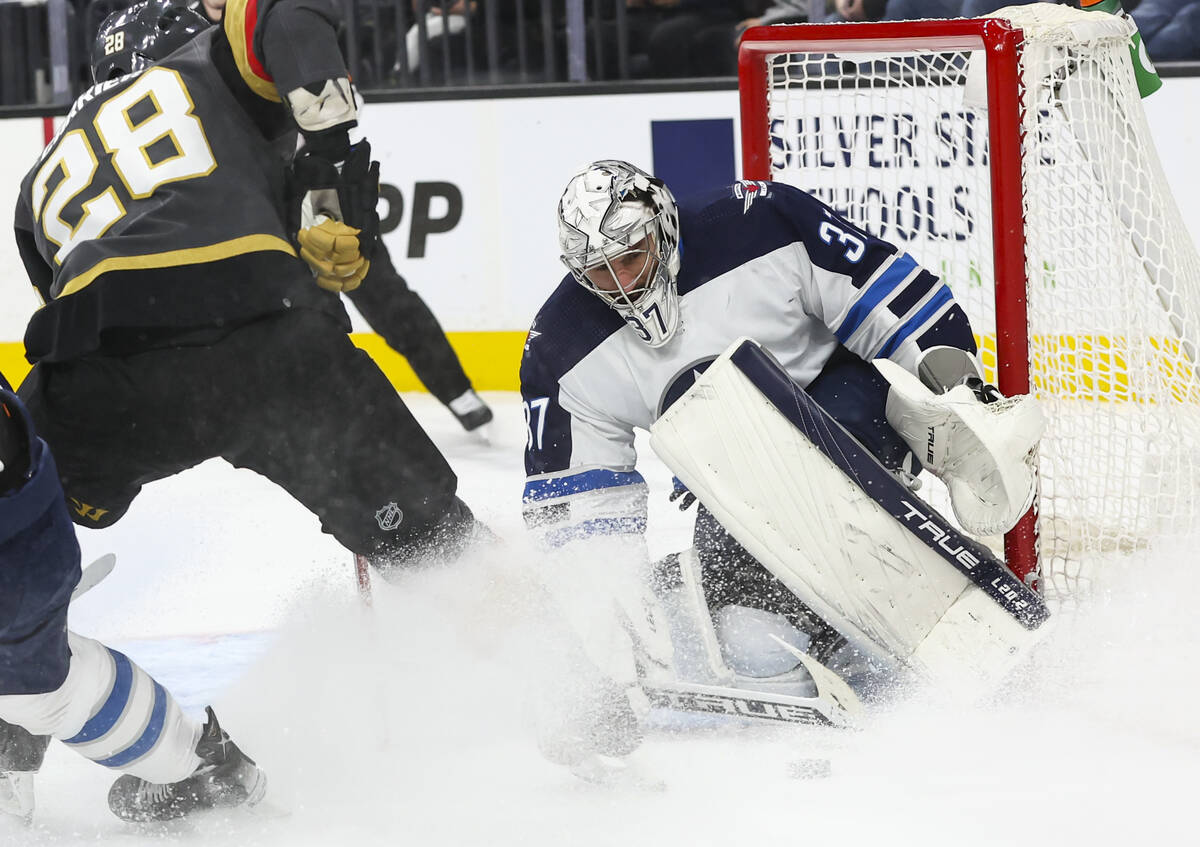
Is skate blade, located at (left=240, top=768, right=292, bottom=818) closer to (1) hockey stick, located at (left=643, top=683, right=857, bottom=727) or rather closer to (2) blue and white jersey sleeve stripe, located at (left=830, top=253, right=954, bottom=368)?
(1) hockey stick, located at (left=643, top=683, right=857, bottom=727)

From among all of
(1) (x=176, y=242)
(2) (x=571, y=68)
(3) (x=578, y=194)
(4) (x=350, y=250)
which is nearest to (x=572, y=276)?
(3) (x=578, y=194)

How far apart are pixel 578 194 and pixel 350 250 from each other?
418mm

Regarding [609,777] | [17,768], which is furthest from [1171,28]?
[17,768]

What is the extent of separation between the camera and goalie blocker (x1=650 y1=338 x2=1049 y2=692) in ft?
7.18

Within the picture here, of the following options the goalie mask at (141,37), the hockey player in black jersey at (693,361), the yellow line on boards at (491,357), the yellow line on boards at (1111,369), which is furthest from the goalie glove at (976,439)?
the yellow line on boards at (491,357)

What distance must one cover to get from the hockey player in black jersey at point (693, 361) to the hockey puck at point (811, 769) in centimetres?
20

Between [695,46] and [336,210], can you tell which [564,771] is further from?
[695,46]

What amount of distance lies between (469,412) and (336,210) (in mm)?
1879

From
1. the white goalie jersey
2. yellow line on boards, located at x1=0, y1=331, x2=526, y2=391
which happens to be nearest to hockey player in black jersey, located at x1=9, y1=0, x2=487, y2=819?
the white goalie jersey

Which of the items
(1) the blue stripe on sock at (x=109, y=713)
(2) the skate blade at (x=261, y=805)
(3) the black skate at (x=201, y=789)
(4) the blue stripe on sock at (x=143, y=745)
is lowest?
(2) the skate blade at (x=261, y=805)

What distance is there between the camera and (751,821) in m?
2.00

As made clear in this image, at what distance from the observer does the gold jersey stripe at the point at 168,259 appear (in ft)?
A: 7.40

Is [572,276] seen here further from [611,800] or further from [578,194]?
[611,800]

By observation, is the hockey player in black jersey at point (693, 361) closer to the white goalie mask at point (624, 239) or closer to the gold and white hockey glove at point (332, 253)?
the white goalie mask at point (624, 239)
